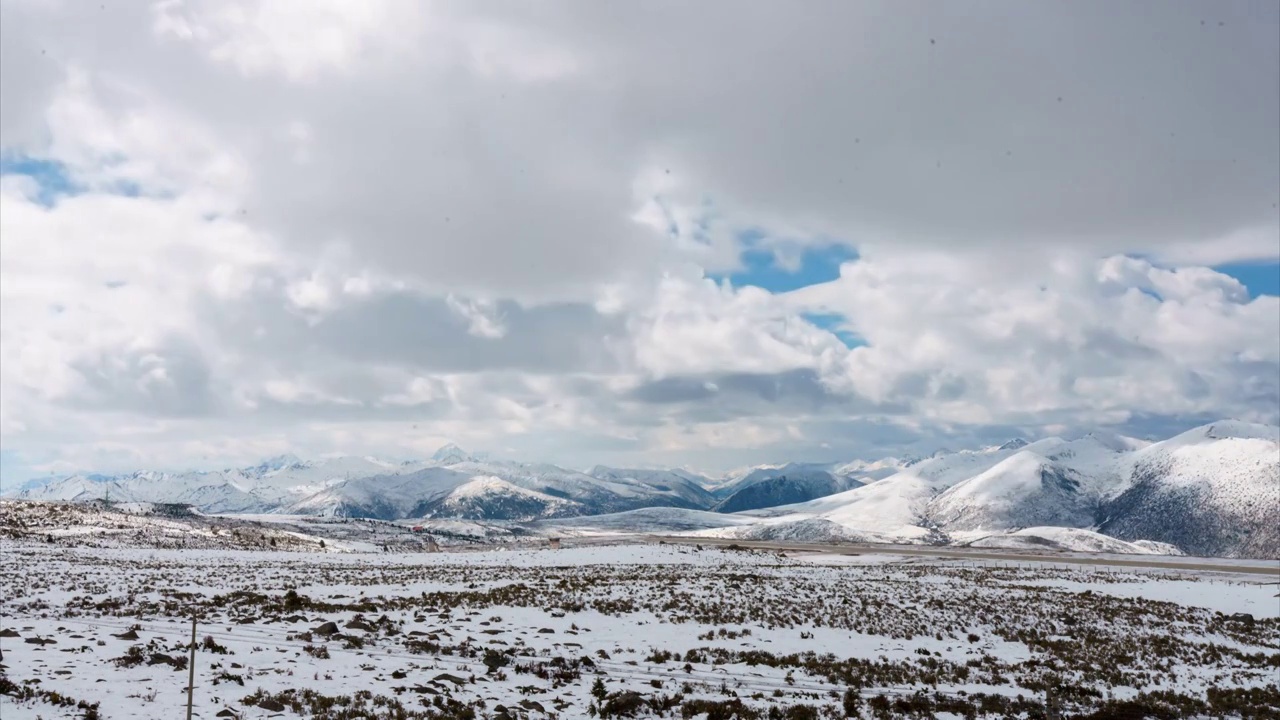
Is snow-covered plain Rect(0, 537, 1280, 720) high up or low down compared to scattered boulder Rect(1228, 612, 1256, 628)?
up

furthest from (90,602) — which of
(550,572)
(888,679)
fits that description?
(888,679)

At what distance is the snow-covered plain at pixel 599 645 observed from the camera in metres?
21.3

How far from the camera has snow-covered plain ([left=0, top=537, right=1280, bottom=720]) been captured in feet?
69.9

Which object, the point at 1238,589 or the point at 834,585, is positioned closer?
the point at 834,585

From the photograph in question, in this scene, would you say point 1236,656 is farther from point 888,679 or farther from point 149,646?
point 149,646

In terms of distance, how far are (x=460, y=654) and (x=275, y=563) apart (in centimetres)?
4507

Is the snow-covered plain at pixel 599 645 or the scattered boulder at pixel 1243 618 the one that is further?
the scattered boulder at pixel 1243 618

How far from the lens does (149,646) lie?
81.2 ft

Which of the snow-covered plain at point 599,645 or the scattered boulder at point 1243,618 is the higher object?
the snow-covered plain at point 599,645

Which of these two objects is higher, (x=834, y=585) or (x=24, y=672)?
(x=24, y=672)

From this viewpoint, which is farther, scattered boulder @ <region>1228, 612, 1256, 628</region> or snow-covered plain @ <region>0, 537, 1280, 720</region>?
scattered boulder @ <region>1228, 612, 1256, 628</region>

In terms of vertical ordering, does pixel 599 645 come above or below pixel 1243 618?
above

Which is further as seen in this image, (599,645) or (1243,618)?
(1243,618)

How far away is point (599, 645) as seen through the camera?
30.4 m
